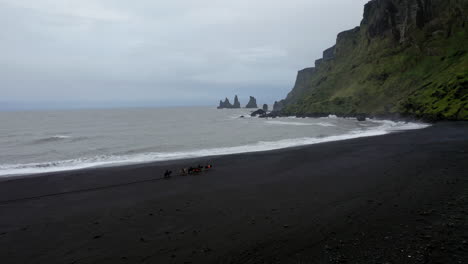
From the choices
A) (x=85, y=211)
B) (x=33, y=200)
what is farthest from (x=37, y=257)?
(x=33, y=200)

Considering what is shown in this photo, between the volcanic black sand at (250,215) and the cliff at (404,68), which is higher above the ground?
the cliff at (404,68)

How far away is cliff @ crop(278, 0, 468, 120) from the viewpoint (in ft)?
219

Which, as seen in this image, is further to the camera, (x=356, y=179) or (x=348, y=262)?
(x=356, y=179)

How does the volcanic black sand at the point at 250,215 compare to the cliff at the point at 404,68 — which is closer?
the volcanic black sand at the point at 250,215

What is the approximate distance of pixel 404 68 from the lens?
9706 centimetres

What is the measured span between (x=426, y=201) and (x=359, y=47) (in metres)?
148

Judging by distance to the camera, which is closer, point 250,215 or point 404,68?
point 250,215

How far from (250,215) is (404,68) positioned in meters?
110

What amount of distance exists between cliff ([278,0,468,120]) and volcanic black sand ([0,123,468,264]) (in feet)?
179

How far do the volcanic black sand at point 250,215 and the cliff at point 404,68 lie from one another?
179 feet

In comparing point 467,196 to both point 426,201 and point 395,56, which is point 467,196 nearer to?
point 426,201

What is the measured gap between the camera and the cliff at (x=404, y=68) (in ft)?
219

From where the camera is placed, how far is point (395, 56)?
106m

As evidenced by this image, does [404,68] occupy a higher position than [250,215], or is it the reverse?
[404,68]
